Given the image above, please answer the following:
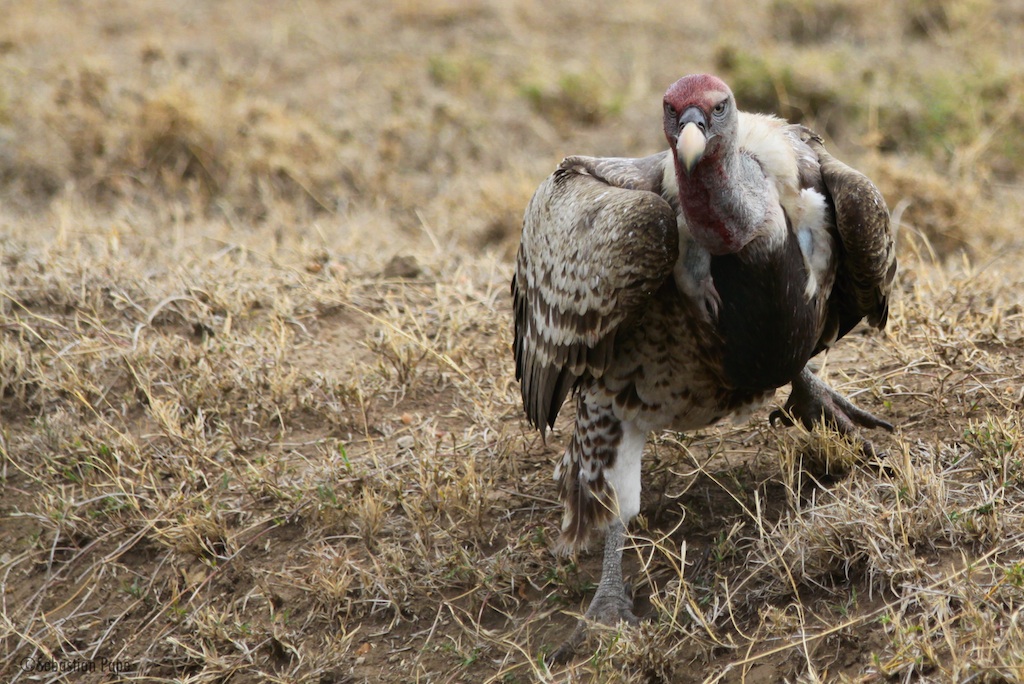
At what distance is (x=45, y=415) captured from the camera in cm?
469

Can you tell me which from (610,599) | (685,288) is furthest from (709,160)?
(610,599)

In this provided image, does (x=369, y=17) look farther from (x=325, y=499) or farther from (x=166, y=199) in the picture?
(x=325, y=499)

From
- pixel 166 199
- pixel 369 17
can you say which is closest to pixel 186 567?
pixel 166 199

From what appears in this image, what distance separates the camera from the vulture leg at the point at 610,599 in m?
3.67

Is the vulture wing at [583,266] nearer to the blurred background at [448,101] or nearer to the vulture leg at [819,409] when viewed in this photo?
the vulture leg at [819,409]

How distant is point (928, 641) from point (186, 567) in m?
2.49

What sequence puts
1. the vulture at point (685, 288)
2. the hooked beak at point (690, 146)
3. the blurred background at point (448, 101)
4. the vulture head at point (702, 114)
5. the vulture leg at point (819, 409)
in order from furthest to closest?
the blurred background at point (448, 101)
the vulture leg at point (819, 409)
the vulture at point (685, 288)
the vulture head at point (702, 114)
the hooked beak at point (690, 146)

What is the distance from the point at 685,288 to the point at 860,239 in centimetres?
53

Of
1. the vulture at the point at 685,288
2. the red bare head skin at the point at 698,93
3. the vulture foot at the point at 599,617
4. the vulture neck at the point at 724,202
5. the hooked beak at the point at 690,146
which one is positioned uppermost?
the red bare head skin at the point at 698,93

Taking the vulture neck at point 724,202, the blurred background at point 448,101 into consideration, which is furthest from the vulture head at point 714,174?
the blurred background at point 448,101

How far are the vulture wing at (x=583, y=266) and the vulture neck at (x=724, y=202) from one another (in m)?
0.11

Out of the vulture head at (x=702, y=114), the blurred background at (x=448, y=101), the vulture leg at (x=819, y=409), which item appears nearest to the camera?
the vulture head at (x=702, y=114)

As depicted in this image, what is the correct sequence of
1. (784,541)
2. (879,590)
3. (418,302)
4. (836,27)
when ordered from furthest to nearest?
(836,27), (418,302), (784,541), (879,590)

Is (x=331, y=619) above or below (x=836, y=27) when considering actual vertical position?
below
